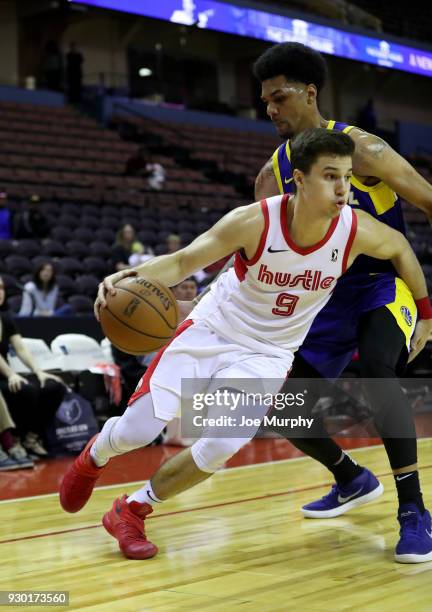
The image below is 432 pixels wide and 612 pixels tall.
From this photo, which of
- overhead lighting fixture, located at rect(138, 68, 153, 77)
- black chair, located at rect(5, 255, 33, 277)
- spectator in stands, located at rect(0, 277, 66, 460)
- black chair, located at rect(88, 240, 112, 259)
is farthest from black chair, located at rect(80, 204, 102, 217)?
overhead lighting fixture, located at rect(138, 68, 153, 77)

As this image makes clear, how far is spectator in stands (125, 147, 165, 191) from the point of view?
46.6 ft

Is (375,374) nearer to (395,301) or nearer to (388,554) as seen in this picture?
(395,301)

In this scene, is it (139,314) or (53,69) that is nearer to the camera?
(139,314)

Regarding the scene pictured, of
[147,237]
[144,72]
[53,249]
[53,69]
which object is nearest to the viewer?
[53,249]

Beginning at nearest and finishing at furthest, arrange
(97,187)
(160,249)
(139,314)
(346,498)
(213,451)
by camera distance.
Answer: (139,314) → (213,451) → (346,498) → (160,249) → (97,187)

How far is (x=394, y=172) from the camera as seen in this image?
3.03 metres

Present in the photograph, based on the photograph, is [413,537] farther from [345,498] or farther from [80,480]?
[80,480]

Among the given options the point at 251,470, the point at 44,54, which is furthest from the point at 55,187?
the point at 251,470

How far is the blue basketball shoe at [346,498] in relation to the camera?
365 cm

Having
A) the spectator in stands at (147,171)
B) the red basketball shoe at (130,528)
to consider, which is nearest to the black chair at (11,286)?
the red basketball shoe at (130,528)

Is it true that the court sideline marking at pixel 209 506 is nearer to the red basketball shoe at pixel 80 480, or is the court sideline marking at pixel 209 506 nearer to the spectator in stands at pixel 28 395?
the red basketball shoe at pixel 80 480

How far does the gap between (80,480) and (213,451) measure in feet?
1.82

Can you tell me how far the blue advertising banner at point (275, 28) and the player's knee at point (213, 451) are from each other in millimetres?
13371

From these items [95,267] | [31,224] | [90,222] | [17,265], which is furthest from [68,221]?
[17,265]
